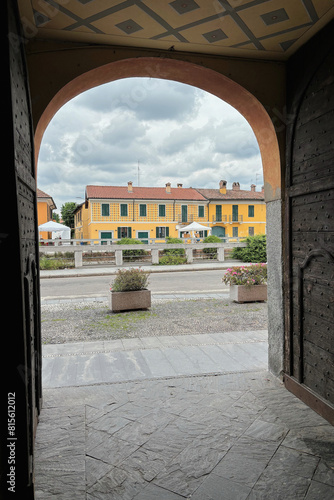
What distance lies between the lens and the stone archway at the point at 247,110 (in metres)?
3.45

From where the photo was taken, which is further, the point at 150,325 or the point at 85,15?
the point at 150,325

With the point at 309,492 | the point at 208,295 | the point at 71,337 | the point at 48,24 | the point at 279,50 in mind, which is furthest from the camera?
the point at 208,295

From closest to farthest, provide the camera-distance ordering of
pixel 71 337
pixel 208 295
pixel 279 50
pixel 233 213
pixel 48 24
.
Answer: pixel 48 24
pixel 279 50
pixel 71 337
pixel 208 295
pixel 233 213

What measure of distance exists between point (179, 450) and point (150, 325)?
13.9ft

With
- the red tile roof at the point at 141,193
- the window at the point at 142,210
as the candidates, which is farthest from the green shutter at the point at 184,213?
the window at the point at 142,210

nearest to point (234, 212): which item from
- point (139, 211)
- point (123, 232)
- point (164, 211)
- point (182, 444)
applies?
point (164, 211)

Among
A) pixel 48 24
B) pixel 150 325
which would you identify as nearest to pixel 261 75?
pixel 48 24

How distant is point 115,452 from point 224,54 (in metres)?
3.61

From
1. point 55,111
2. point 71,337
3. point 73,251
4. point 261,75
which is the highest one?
point 261,75

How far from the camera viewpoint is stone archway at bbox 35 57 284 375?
3451 millimetres

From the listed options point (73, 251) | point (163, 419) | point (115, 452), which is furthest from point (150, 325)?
point (73, 251)

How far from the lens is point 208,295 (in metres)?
10.5

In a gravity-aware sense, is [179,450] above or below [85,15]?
below

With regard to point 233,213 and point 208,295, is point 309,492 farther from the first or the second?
point 233,213
